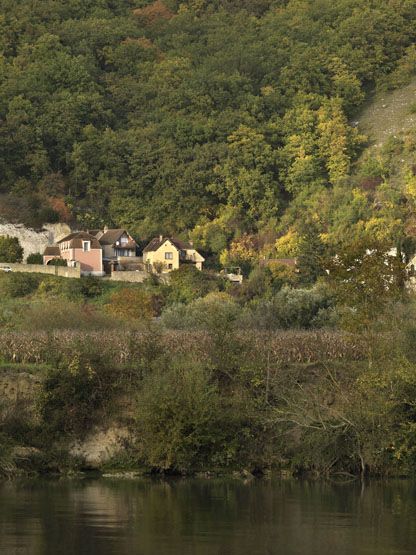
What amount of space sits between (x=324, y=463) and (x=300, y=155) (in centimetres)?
7995

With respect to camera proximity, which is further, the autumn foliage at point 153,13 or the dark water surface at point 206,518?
the autumn foliage at point 153,13

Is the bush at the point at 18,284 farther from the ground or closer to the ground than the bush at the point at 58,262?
closer to the ground

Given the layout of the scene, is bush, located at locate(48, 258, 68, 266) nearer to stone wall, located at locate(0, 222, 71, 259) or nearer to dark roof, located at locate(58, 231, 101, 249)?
dark roof, located at locate(58, 231, 101, 249)

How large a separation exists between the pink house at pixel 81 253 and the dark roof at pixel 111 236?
2.10 meters

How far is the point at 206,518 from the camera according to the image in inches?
1516

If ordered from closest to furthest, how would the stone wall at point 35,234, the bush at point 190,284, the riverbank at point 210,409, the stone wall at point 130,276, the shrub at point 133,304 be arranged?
the riverbank at point 210,409 → the shrub at point 133,304 → the bush at point 190,284 → the stone wall at point 130,276 → the stone wall at point 35,234

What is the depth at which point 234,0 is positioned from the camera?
180 meters

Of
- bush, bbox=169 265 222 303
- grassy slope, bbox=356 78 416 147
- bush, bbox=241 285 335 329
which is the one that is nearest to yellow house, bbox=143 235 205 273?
bush, bbox=169 265 222 303

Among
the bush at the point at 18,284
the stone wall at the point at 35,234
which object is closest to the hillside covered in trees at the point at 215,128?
the stone wall at the point at 35,234

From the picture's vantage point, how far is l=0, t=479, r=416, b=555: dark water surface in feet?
114

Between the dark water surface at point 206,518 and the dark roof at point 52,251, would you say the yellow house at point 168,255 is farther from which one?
the dark water surface at point 206,518

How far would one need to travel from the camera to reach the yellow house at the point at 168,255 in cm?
10638

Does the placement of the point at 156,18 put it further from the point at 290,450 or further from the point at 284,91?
the point at 290,450

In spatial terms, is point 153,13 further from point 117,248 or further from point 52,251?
point 52,251
